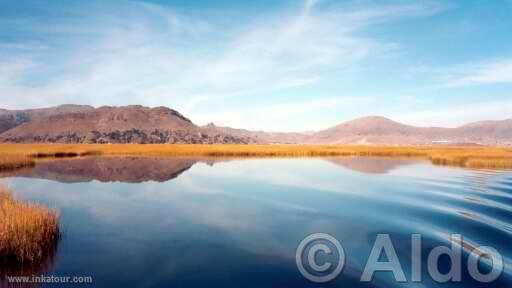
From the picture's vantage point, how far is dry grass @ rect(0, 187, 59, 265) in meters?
10.3

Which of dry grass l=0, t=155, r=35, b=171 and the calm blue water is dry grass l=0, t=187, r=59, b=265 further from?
dry grass l=0, t=155, r=35, b=171

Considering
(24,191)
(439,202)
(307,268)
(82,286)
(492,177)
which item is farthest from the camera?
(492,177)

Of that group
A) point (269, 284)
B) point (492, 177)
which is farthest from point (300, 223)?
point (492, 177)

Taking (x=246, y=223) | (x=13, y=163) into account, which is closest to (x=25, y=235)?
(x=246, y=223)

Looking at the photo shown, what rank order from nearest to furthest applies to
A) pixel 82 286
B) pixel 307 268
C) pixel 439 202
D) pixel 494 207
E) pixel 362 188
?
pixel 82 286 < pixel 307 268 < pixel 494 207 < pixel 439 202 < pixel 362 188

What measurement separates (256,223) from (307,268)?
5560mm

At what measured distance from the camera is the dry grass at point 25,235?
33.7 feet

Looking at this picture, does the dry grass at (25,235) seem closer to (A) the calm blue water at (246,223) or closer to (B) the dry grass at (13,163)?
(A) the calm blue water at (246,223)

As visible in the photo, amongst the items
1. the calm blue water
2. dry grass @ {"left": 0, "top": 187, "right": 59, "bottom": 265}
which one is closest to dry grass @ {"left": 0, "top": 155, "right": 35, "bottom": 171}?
the calm blue water

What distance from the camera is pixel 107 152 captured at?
2837 inches

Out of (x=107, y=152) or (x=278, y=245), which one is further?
(x=107, y=152)

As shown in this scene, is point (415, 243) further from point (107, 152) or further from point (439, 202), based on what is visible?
point (107, 152)

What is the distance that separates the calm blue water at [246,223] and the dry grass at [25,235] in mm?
565

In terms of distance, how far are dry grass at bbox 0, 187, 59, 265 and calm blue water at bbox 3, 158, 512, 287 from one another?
565 mm
